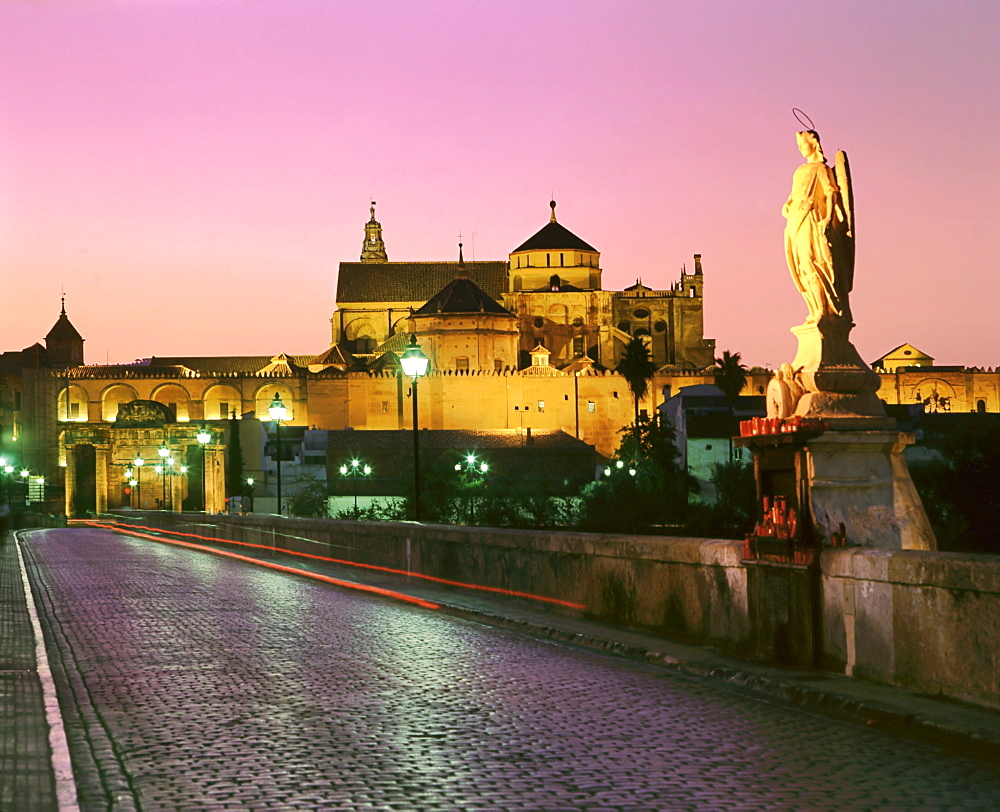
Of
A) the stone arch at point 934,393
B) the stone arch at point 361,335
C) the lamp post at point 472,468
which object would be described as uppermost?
the stone arch at point 361,335

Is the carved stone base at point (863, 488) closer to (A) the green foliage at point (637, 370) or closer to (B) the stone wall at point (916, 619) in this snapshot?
(B) the stone wall at point (916, 619)

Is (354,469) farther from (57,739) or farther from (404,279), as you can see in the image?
(57,739)

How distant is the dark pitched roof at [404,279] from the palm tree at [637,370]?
78.2 feet

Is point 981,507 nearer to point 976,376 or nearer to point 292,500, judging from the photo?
point 292,500

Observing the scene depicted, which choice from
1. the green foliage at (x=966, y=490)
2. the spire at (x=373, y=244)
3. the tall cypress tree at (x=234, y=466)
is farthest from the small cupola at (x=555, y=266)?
the green foliage at (x=966, y=490)

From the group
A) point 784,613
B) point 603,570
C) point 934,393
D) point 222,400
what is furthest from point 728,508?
point 934,393

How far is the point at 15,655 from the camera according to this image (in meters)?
12.0

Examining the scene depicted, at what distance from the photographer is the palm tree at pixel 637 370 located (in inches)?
4845

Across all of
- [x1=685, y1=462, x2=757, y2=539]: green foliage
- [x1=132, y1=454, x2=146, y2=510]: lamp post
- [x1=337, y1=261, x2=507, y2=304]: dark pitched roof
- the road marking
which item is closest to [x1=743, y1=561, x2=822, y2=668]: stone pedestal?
the road marking

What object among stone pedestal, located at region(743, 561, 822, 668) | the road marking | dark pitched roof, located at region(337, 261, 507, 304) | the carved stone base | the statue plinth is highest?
dark pitched roof, located at region(337, 261, 507, 304)

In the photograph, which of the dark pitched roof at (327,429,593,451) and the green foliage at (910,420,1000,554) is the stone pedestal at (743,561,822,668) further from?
the dark pitched roof at (327,429,593,451)

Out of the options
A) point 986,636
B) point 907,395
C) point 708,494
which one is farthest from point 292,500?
point 986,636

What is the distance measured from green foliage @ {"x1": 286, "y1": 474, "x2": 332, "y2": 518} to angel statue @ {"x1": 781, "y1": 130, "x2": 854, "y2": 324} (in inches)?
2902

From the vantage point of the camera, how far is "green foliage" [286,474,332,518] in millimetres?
87125
